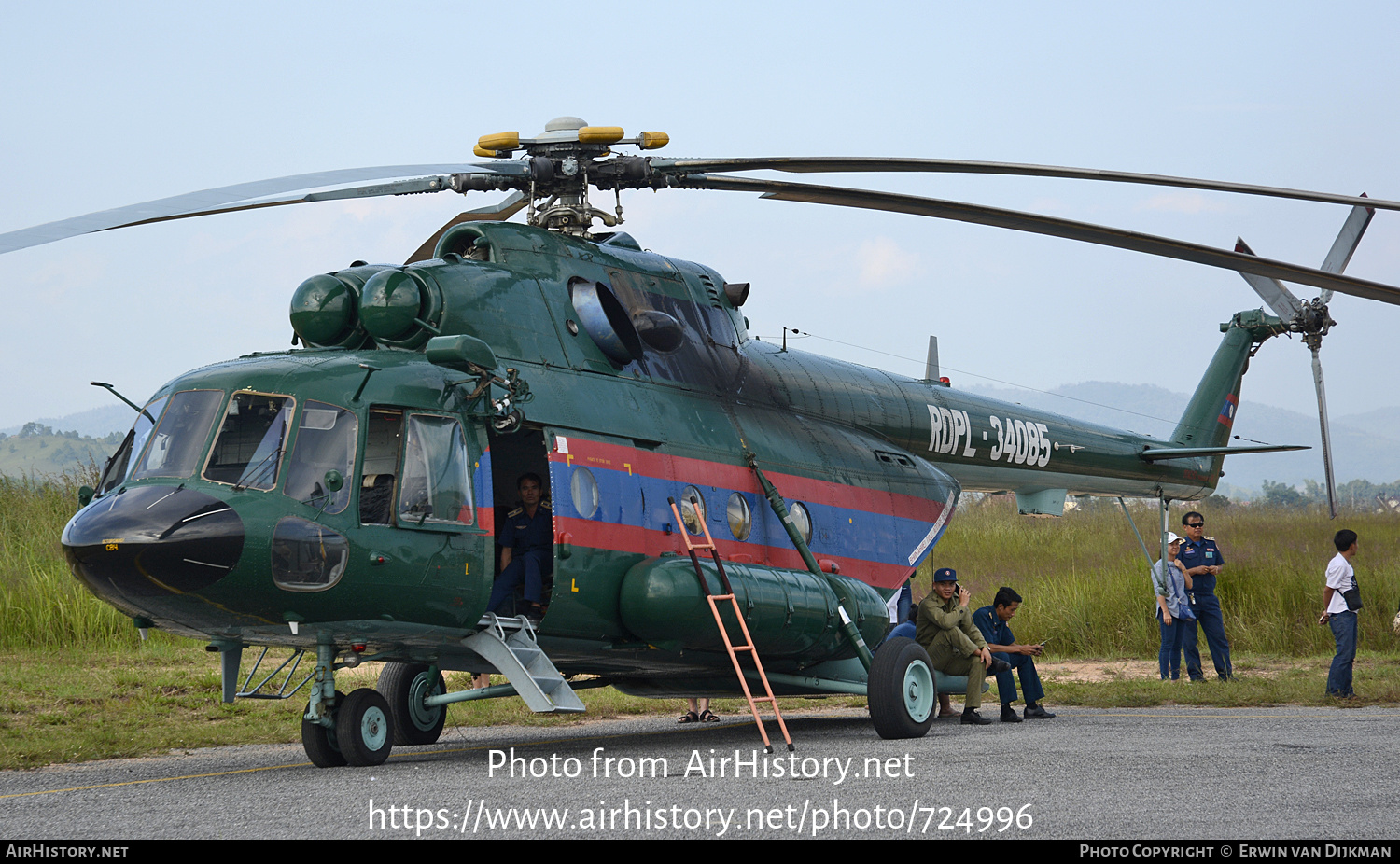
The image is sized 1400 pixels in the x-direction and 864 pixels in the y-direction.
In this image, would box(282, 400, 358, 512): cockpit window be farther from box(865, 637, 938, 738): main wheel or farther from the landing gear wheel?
box(865, 637, 938, 738): main wheel

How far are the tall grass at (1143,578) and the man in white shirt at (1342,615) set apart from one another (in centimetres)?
599

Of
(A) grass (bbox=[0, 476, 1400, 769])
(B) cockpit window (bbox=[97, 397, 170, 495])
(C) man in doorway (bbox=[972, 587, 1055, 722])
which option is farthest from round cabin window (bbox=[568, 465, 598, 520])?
(C) man in doorway (bbox=[972, 587, 1055, 722])

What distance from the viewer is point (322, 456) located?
8.37m

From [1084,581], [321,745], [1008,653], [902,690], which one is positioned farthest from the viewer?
[1084,581]

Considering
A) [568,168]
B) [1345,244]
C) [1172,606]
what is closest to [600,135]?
[568,168]

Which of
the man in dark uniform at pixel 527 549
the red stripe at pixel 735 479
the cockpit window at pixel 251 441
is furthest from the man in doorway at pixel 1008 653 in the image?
the cockpit window at pixel 251 441

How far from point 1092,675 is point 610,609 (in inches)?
405

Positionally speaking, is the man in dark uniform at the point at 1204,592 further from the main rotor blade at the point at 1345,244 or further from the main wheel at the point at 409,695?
the main wheel at the point at 409,695

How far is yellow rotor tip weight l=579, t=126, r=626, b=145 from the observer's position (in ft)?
32.3

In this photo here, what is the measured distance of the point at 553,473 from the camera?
30.8 ft

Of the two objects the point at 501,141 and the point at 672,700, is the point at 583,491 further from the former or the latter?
the point at 672,700

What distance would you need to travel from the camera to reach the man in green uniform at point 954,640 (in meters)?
11.8

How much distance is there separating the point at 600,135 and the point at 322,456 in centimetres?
329
